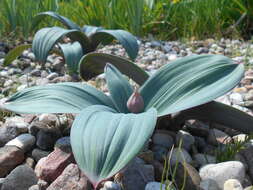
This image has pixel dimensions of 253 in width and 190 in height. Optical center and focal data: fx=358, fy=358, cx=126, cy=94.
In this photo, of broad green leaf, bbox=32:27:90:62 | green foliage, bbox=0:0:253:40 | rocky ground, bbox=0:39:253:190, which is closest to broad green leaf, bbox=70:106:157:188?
rocky ground, bbox=0:39:253:190

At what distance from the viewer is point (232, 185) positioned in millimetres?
986

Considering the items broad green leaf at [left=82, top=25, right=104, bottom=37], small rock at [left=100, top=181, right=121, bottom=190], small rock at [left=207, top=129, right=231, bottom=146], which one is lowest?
broad green leaf at [left=82, top=25, right=104, bottom=37]

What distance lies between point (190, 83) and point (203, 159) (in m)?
0.27

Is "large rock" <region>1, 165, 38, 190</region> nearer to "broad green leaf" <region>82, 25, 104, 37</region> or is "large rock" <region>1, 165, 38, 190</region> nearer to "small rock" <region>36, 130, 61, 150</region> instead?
"small rock" <region>36, 130, 61, 150</region>

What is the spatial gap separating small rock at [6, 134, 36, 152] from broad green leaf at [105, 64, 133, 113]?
35 cm

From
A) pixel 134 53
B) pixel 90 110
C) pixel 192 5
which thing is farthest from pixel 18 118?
pixel 192 5

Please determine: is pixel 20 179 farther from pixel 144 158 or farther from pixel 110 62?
pixel 110 62

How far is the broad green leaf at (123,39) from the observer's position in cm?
210

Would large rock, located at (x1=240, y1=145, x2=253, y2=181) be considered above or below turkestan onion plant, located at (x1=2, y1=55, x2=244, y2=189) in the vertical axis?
below

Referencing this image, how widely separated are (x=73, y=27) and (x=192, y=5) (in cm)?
181

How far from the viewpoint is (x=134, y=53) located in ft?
6.86

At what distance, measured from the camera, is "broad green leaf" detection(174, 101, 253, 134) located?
4.10 ft

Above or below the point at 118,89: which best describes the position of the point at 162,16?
below

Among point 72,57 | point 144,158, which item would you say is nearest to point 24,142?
point 144,158
